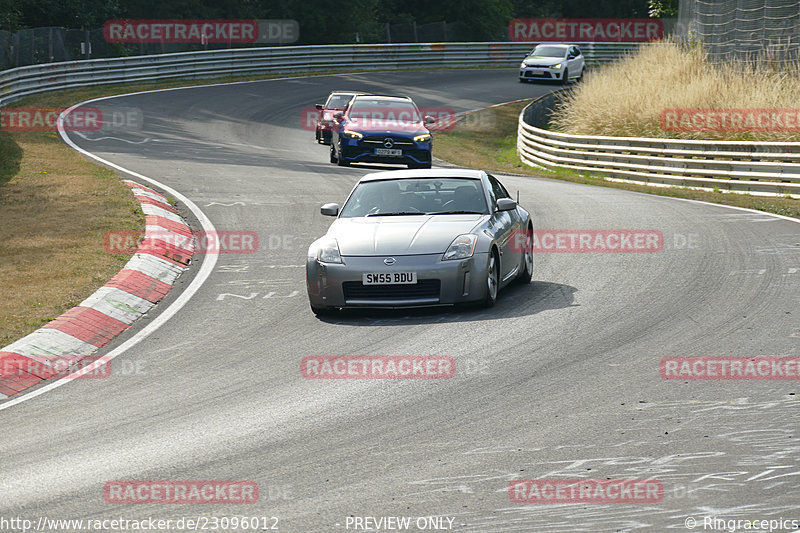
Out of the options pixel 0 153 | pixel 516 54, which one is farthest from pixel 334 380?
pixel 516 54

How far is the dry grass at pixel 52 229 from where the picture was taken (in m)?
11.8

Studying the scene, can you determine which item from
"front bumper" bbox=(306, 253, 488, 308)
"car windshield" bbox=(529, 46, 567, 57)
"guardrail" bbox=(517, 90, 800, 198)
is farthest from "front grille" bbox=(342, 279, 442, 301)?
"car windshield" bbox=(529, 46, 567, 57)

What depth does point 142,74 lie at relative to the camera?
44812 millimetres

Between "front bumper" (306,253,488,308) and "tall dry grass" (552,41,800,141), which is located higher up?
"front bumper" (306,253,488,308)

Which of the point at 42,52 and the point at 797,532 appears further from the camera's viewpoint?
the point at 42,52

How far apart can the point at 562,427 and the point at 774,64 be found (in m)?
25.2

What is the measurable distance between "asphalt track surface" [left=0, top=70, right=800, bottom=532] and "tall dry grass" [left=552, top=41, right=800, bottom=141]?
13198 millimetres

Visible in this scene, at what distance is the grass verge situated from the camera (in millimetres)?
21188

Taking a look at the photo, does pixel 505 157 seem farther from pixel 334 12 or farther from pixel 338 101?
pixel 334 12

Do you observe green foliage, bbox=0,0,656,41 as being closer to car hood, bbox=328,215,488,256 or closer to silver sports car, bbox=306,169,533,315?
silver sports car, bbox=306,169,533,315

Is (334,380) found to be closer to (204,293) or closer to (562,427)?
(562,427)

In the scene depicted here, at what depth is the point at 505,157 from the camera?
1341 inches

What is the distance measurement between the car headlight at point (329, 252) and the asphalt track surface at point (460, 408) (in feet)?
1.99

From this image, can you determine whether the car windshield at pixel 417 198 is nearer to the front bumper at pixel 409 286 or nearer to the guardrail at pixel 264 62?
the front bumper at pixel 409 286
